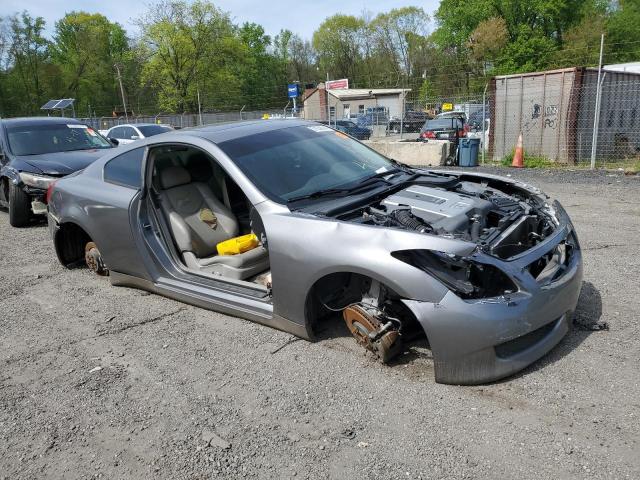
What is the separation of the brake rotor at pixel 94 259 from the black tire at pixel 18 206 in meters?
3.49

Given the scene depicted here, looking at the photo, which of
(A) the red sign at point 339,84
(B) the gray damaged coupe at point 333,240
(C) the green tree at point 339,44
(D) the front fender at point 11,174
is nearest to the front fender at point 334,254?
(B) the gray damaged coupe at point 333,240

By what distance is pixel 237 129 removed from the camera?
4.20 meters

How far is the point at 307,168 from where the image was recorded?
392cm

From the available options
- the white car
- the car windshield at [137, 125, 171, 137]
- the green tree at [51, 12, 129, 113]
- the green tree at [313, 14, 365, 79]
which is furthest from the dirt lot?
the green tree at [313, 14, 365, 79]

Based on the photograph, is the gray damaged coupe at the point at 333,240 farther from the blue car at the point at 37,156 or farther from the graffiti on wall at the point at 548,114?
the graffiti on wall at the point at 548,114

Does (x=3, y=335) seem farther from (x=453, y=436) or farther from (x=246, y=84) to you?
(x=246, y=84)

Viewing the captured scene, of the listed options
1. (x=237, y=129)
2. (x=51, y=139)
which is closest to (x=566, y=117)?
(x=237, y=129)

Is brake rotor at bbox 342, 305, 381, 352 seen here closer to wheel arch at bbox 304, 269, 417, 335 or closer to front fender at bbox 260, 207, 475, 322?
wheel arch at bbox 304, 269, 417, 335

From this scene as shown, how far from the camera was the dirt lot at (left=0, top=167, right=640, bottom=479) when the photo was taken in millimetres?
2352

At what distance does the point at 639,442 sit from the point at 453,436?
834 mm

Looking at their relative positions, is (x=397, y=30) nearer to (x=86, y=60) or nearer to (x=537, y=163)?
(x=86, y=60)

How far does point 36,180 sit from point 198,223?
15.2 feet

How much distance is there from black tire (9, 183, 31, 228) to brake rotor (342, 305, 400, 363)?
689 centimetres

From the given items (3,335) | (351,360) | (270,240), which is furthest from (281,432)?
(3,335)
